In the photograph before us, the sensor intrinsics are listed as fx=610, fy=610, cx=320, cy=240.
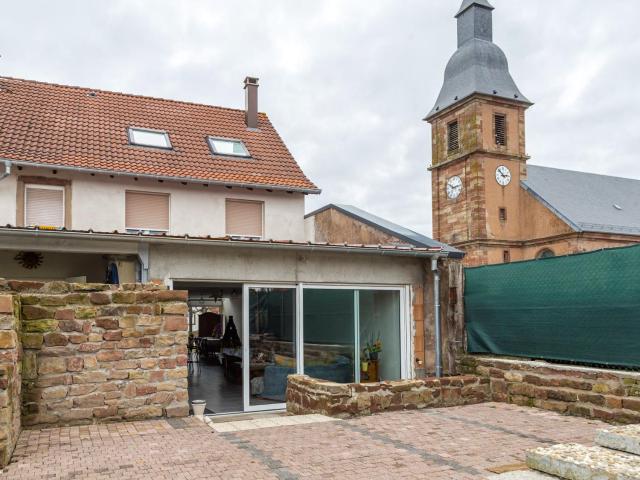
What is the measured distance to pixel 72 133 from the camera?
49.3ft

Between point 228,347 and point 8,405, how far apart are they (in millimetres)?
8409

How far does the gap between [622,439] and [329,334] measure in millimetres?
6239

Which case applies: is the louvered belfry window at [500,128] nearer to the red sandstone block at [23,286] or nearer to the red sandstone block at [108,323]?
the red sandstone block at [108,323]

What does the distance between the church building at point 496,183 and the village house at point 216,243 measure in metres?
21.6

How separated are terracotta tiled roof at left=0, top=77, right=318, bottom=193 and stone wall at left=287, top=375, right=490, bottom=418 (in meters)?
7.51

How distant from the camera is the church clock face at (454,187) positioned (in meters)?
38.7

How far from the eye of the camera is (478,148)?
122 ft

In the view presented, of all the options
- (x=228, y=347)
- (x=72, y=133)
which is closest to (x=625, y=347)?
(x=228, y=347)

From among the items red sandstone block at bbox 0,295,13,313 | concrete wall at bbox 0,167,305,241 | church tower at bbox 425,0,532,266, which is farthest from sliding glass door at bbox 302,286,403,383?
church tower at bbox 425,0,532,266

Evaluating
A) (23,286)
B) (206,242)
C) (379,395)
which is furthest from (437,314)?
(23,286)

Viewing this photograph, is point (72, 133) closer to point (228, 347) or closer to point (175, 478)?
point (228, 347)

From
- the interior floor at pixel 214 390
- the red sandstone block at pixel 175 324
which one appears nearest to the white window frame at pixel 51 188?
the interior floor at pixel 214 390

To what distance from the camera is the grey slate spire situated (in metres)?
38.8

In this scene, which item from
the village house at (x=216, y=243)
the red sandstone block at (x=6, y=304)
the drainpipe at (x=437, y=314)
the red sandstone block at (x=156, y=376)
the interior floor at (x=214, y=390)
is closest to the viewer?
the red sandstone block at (x=6, y=304)
